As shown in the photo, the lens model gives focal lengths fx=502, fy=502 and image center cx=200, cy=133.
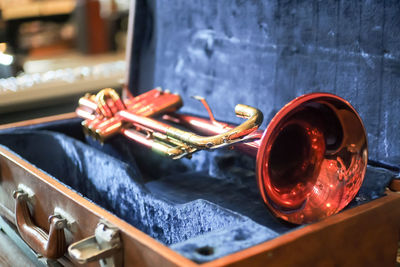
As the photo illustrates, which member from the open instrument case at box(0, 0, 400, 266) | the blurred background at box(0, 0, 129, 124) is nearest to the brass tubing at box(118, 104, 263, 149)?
the open instrument case at box(0, 0, 400, 266)

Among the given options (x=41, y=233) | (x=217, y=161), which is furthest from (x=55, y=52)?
(x=41, y=233)

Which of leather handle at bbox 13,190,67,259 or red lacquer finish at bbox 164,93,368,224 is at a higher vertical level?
red lacquer finish at bbox 164,93,368,224

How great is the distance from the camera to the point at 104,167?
1.16 m

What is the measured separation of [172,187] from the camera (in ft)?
4.06

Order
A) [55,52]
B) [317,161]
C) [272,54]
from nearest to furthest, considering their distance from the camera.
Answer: [317,161] → [272,54] → [55,52]

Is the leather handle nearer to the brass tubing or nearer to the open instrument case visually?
the open instrument case

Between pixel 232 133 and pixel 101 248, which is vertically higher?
pixel 232 133

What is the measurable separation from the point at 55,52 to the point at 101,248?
3.18m

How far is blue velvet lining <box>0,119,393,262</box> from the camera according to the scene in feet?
2.56

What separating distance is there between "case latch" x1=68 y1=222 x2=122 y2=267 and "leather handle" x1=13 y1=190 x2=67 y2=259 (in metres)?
0.15

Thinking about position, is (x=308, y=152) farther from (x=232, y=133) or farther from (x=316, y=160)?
(x=232, y=133)

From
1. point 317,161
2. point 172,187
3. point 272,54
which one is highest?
point 272,54

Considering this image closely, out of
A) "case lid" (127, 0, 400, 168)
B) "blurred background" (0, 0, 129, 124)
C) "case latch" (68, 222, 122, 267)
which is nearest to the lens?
"case latch" (68, 222, 122, 267)

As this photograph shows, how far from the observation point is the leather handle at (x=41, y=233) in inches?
36.1
